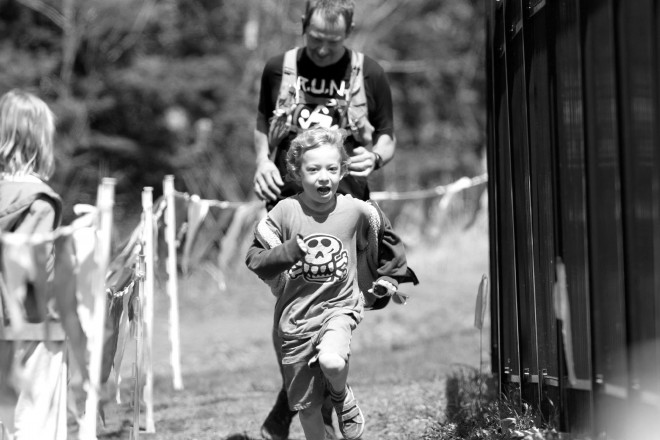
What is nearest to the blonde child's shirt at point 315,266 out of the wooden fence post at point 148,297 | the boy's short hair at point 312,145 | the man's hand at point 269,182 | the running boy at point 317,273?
the running boy at point 317,273

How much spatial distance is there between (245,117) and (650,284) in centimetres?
1497

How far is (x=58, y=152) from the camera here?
16125mm

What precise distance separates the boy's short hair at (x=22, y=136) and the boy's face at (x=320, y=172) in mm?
1093

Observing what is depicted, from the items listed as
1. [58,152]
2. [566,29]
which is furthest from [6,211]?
[58,152]

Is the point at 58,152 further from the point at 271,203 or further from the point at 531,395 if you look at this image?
the point at 531,395

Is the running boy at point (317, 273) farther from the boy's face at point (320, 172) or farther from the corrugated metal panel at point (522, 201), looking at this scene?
the corrugated metal panel at point (522, 201)

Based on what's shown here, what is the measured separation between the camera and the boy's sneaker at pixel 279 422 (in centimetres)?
514

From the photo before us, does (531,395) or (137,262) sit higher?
(137,262)

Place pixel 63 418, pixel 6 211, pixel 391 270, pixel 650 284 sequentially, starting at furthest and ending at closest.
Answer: pixel 391 270
pixel 63 418
pixel 6 211
pixel 650 284

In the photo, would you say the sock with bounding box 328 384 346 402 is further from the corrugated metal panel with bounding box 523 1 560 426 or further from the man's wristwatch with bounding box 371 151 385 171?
the man's wristwatch with bounding box 371 151 385 171

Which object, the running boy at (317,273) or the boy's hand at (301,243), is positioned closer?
the boy's hand at (301,243)

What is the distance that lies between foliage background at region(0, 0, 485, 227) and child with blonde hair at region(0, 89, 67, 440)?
12011 mm

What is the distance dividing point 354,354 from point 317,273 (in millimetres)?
6066

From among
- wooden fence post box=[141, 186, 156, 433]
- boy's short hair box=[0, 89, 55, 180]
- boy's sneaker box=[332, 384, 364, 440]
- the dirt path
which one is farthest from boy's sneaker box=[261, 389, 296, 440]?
boy's short hair box=[0, 89, 55, 180]
